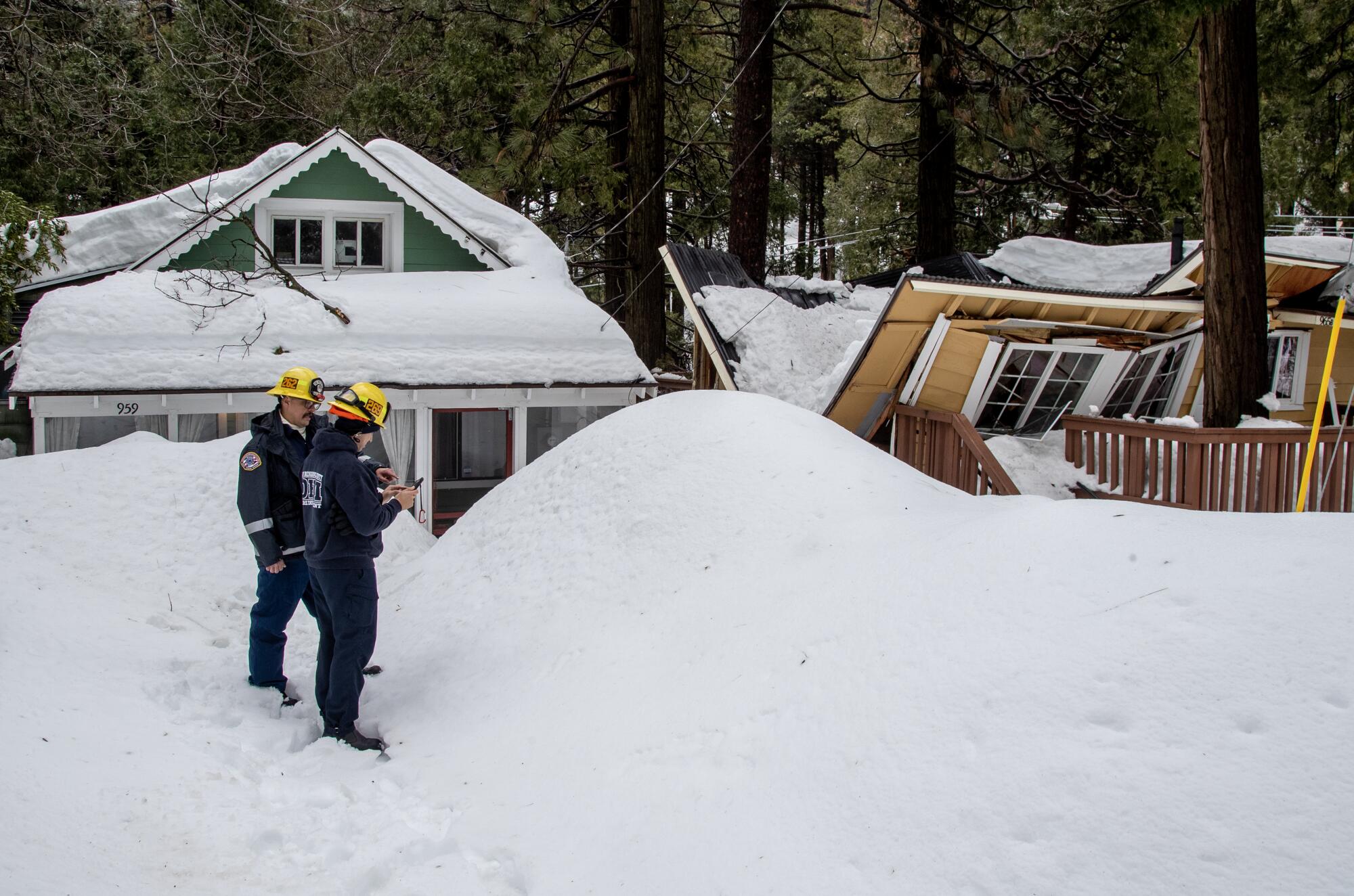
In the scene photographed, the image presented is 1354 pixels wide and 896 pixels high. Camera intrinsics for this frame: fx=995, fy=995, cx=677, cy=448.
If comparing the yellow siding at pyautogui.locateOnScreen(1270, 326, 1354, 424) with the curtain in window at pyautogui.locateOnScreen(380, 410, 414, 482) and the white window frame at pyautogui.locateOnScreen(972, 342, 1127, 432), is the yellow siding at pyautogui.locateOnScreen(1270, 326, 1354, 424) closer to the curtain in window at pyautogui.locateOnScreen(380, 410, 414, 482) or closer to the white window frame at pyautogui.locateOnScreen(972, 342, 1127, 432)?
the white window frame at pyautogui.locateOnScreen(972, 342, 1127, 432)

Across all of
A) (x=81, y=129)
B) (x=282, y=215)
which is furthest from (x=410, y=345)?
(x=81, y=129)

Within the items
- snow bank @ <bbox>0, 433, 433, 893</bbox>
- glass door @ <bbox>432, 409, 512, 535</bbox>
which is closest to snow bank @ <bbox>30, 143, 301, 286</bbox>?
glass door @ <bbox>432, 409, 512, 535</bbox>

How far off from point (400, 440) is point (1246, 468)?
941 centimetres

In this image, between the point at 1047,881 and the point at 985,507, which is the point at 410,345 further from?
the point at 1047,881

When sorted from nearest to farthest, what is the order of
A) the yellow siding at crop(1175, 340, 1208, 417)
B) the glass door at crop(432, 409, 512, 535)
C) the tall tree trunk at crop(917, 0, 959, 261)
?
1. the yellow siding at crop(1175, 340, 1208, 417)
2. the tall tree trunk at crop(917, 0, 959, 261)
3. the glass door at crop(432, 409, 512, 535)

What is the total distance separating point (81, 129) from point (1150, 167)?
16.8m

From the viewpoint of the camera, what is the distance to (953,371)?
9.91m

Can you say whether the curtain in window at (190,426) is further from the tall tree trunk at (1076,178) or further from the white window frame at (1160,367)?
the tall tree trunk at (1076,178)

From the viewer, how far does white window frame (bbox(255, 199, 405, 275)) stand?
554 inches

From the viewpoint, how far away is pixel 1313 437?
23.6 ft

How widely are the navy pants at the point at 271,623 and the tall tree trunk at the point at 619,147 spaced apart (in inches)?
429

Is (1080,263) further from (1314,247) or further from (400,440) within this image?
(400,440)

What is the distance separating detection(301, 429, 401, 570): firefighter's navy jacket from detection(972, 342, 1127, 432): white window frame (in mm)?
6671

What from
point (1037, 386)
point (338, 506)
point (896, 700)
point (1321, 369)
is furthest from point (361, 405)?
point (1321, 369)
